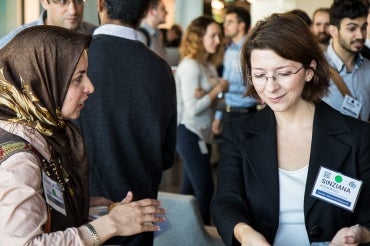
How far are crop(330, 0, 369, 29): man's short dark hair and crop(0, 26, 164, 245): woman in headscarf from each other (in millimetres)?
2215

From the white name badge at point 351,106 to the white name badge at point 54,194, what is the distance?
211cm

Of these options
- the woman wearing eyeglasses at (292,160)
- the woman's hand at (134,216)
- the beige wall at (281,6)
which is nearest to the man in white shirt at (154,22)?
the woman wearing eyeglasses at (292,160)

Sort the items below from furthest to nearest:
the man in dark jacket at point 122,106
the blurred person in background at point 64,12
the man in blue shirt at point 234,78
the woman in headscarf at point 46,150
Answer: the man in blue shirt at point 234,78 < the blurred person in background at point 64,12 < the man in dark jacket at point 122,106 < the woman in headscarf at point 46,150

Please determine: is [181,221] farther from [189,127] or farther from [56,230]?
[189,127]

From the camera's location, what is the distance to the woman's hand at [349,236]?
71.4 inches

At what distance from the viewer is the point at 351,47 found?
11.7 ft

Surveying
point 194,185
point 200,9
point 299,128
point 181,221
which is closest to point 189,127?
point 194,185

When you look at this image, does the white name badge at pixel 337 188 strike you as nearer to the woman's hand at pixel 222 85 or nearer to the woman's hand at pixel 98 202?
the woman's hand at pixel 98 202

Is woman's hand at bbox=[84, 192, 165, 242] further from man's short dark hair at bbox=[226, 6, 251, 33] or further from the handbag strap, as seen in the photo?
man's short dark hair at bbox=[226, 6, 251, 33]

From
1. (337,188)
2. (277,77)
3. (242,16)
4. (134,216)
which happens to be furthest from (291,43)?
(242,16)

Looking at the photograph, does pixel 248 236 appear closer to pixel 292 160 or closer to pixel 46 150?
pixel 292 160

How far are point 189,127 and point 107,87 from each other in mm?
2011

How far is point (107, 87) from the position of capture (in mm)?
2518

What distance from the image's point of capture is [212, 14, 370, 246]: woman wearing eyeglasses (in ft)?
6.44
